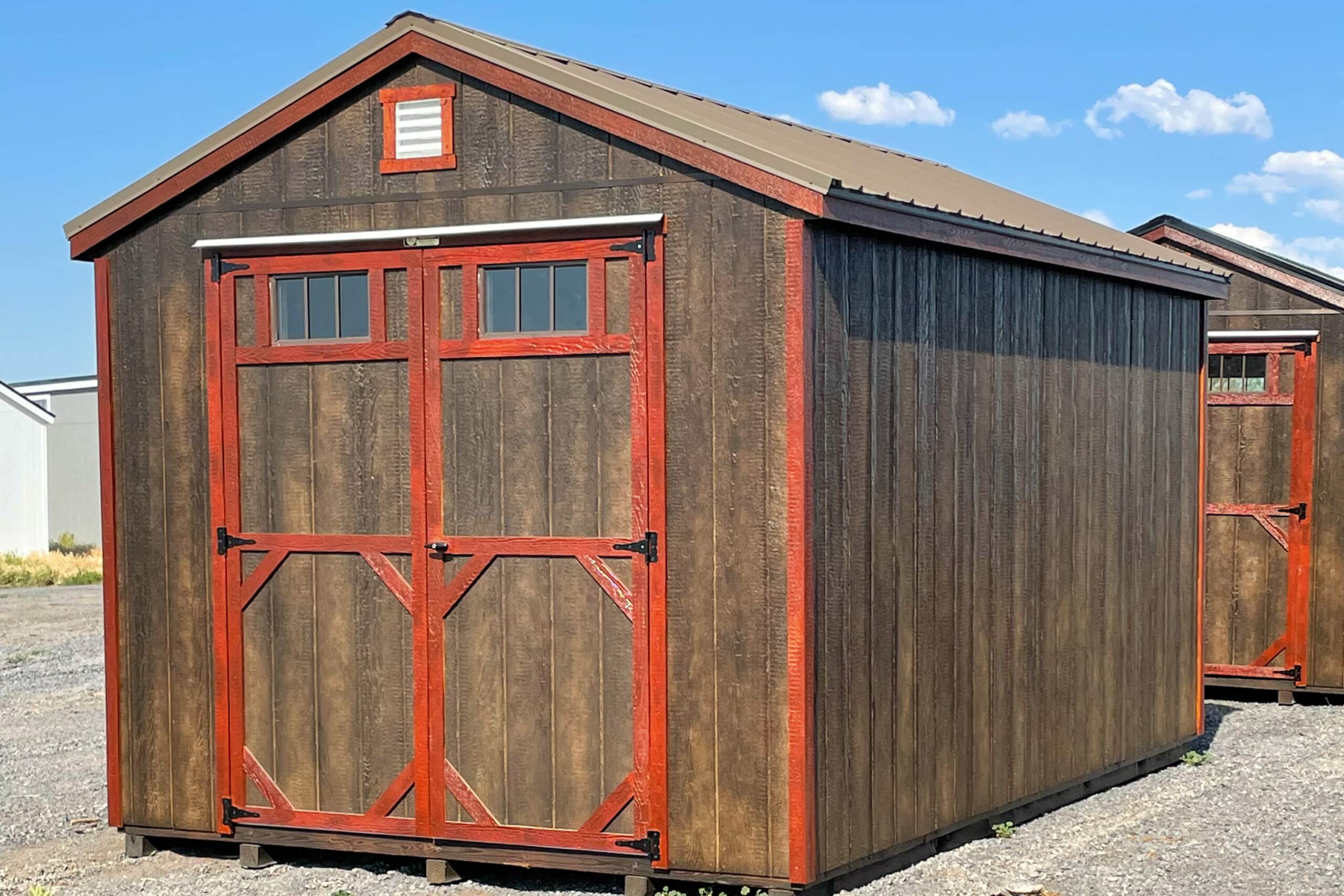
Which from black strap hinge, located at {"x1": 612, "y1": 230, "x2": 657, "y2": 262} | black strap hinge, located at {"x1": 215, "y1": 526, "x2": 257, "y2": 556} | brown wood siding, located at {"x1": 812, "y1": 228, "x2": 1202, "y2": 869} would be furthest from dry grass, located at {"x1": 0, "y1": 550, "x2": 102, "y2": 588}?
black strap hinge, located at {"x1": 612, "y1": 230, "x2": 657, "y2": 262}

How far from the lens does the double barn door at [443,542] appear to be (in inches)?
240

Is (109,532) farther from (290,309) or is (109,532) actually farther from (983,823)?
(983,823)

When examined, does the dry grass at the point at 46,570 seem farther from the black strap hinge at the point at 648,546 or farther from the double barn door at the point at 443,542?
the black strap hinge at the point at 648,546

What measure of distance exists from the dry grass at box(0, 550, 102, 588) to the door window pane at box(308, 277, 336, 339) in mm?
18030

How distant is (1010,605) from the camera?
7.28 meters

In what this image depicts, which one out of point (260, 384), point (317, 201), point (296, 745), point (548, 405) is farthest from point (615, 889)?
point (317, 201)

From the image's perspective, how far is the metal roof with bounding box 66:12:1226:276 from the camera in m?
5.84

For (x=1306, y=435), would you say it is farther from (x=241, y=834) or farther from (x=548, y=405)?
(x=241, y=834)

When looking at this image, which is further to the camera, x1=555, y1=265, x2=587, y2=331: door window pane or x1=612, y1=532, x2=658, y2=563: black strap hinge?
x1=555, y1=265, x2=587, y2=331: door window pane

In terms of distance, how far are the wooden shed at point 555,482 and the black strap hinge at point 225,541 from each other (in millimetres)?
13

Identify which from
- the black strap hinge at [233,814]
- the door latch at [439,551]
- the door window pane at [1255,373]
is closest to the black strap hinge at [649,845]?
the door latch at [439,551]

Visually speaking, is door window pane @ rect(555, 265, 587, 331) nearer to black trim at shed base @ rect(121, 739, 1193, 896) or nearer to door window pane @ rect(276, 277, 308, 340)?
door window pane @ rect(276, 277, 308, 340)

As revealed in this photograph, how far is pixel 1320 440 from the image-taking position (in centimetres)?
1076

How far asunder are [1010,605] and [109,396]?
14.3 ft
